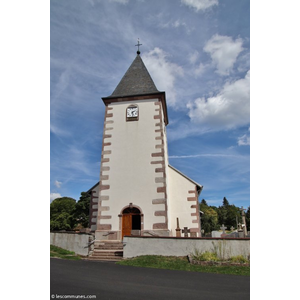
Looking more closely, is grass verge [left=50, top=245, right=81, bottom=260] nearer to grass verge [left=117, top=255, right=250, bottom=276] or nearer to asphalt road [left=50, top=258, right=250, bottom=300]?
grass verge [left=117, top=255, right=250, bottom=276]

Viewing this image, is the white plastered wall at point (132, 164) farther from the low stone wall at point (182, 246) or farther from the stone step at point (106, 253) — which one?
the low stone wall at point (182, 246)

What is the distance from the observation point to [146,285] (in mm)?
5875

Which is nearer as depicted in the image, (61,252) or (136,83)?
(61,252)

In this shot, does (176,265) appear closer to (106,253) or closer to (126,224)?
(106,253)

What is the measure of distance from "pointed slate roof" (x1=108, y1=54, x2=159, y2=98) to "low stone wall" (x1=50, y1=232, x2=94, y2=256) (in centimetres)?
915

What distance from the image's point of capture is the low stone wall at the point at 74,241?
1198cm

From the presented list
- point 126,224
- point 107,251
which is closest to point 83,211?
point 126,224

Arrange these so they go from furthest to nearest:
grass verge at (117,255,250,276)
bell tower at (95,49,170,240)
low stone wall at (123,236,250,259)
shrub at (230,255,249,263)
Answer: bell tower at (95,49,170,240) < low stone wall at (123,236,250,259) < shrub at (230,255,249,263) < grass verge at (117,255,250,276)

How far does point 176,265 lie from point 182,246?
5.20 ft

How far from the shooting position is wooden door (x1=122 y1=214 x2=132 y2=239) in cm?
1287

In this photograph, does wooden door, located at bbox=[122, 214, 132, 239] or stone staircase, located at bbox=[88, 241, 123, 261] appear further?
wooden door, located at bbox=[122, 214, 132, 239]

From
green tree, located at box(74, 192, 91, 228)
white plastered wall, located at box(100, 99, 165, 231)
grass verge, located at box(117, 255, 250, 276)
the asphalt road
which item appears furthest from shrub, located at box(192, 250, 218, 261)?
green tree, located at box(74, 192, 91, 228)

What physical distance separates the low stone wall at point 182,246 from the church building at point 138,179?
1.70 m

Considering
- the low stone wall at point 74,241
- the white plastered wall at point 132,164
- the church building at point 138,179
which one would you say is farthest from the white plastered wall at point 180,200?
the low stone wall at point 74,241
